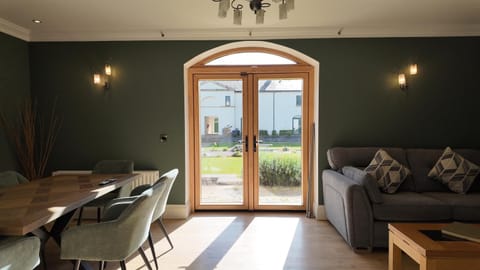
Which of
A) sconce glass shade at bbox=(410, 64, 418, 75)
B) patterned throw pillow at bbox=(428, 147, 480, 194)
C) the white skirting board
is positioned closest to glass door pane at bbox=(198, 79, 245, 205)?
the white skirting board

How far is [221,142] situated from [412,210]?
2509mm

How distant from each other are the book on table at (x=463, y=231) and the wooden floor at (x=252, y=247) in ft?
2.27

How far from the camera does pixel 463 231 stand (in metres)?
2.05

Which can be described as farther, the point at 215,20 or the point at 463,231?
the point at 215,20

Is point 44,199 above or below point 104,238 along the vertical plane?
above

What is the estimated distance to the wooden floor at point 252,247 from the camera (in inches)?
105

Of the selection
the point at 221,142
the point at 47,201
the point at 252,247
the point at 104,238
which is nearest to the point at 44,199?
the point at 47,201

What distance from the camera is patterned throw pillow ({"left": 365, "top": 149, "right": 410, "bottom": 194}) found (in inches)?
123

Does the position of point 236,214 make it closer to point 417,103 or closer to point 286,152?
point 286,152

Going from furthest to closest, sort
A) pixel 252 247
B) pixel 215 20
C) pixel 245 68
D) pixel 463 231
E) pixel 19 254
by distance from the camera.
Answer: pixel 245 68 < pixel 215 20 < pixel 252 247 < pixel 463 231 < pixel 19 254

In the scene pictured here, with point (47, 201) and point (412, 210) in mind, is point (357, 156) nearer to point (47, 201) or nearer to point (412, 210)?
point (412, 210)

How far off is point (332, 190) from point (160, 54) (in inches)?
111

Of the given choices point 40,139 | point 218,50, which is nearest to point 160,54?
point 218,50

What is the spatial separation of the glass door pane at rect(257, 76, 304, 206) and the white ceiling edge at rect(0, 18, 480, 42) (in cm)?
65
